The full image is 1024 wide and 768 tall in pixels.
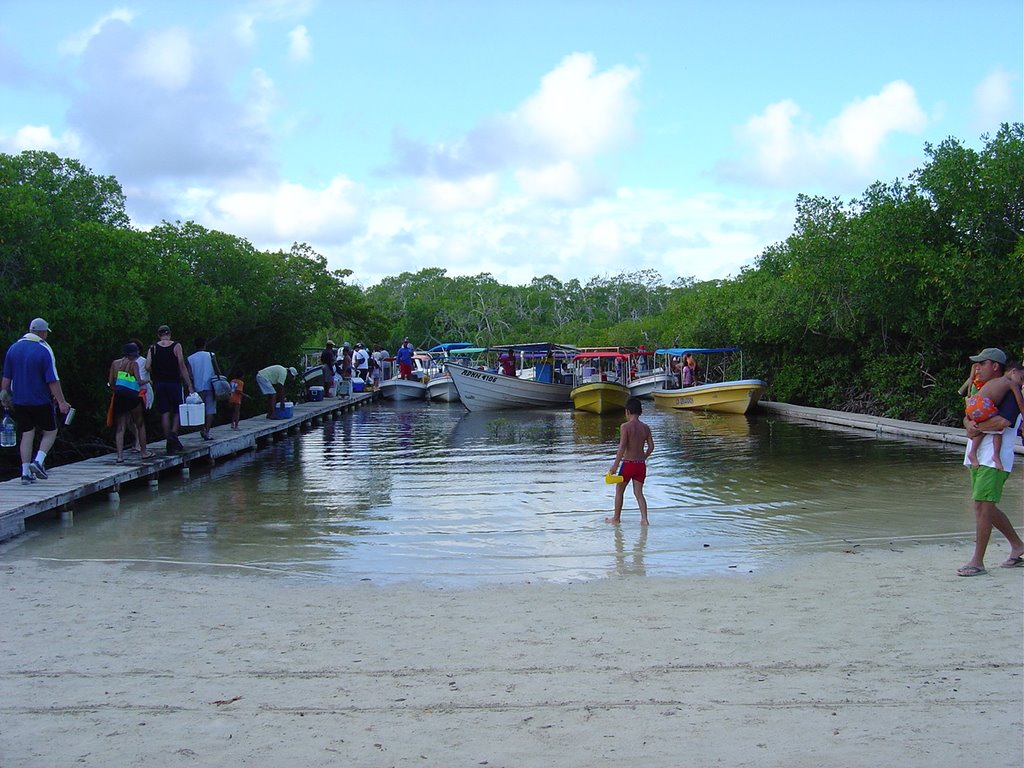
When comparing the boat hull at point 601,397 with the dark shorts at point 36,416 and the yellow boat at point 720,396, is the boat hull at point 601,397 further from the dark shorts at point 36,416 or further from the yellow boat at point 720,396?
the dark shorts at point 36,416

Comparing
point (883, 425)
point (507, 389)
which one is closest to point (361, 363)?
point (507, 389)

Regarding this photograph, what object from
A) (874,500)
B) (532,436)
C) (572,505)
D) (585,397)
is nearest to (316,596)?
(572,505)

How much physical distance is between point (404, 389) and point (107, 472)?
79.2ft

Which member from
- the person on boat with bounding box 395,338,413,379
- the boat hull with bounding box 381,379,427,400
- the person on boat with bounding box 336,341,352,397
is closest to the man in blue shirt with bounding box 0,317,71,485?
the person on boat with bounding box 336,341,352,397

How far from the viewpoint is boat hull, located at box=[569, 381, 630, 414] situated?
87.3 ft

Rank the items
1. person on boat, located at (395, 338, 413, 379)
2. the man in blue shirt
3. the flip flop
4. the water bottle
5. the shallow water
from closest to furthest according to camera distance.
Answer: the flip flop
the shallow water
the man in blue shirt
the water bottle
person on boat, located at (395, 338, 413, 379)

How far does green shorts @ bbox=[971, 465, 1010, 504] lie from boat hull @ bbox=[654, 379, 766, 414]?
19.3 m

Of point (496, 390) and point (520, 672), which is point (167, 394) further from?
point (496, 390)

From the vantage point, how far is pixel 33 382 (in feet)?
30.7

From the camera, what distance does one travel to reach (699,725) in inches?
161

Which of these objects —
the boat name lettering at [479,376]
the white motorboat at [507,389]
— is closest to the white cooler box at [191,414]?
the white motorboat at [507,389]

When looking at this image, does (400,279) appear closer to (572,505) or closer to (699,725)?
(572,505)

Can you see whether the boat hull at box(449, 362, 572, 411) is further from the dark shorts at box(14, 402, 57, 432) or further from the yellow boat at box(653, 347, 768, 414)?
the dark shorts at box(14, 402, 57, 432)

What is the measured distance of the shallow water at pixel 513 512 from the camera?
26.3 feet
